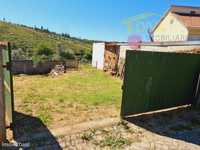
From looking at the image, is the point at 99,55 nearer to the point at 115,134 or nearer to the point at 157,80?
the point at 157,80

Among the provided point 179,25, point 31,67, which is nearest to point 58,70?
point 31,67

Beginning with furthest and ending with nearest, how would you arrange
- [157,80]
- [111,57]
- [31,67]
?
[111,57] → [31,67] → [157,80]

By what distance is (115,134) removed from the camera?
452 cm

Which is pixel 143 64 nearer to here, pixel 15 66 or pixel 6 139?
pixel 6 139

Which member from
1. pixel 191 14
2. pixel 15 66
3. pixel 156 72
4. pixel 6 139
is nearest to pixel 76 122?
pixel 6 139

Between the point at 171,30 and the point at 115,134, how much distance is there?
852 inches

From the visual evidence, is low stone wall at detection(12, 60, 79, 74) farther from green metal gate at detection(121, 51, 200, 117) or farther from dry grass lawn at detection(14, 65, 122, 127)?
green metal gate at detection(121, 51, 200, 117)

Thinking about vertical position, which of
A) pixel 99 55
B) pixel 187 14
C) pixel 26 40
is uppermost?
pixel 187 14

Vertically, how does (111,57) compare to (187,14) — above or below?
below

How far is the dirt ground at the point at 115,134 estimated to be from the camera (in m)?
4.01

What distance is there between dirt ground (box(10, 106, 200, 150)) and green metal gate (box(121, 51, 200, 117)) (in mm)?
435

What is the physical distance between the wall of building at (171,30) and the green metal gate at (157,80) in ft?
47.7

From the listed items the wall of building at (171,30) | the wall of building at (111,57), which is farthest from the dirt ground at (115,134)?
the wall of building at (171,30)

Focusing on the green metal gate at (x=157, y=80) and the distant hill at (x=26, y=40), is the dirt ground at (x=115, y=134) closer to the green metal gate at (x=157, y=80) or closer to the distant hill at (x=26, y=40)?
the green metal gate at (x=157, y=80)
